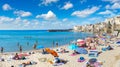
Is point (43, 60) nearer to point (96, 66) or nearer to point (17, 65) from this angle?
point (17, 65)

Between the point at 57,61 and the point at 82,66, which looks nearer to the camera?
the point at 82,66

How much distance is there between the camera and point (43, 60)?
30625mm

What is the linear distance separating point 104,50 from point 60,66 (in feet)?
53.1

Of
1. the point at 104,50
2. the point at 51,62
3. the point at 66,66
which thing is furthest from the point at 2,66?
the point at 104,50

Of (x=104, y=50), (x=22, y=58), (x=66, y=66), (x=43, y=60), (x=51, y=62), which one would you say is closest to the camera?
(x=66, y=66)

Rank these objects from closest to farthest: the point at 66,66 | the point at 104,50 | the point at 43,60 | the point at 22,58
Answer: the point at 66,66, the point at 43,60, the point at 22,58, the point at 104,50

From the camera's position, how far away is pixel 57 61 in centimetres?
2850

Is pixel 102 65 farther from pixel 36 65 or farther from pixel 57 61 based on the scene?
pixel 36 65

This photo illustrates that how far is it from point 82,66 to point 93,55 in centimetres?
827

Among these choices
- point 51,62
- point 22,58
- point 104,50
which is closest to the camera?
point 51,62

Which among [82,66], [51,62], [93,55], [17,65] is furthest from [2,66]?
[93,55]

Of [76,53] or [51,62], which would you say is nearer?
[51,62]

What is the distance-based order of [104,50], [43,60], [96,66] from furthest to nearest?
[104,50]
[43,60]
[96,66]

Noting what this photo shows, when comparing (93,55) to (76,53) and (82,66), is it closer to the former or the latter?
(76,53)
